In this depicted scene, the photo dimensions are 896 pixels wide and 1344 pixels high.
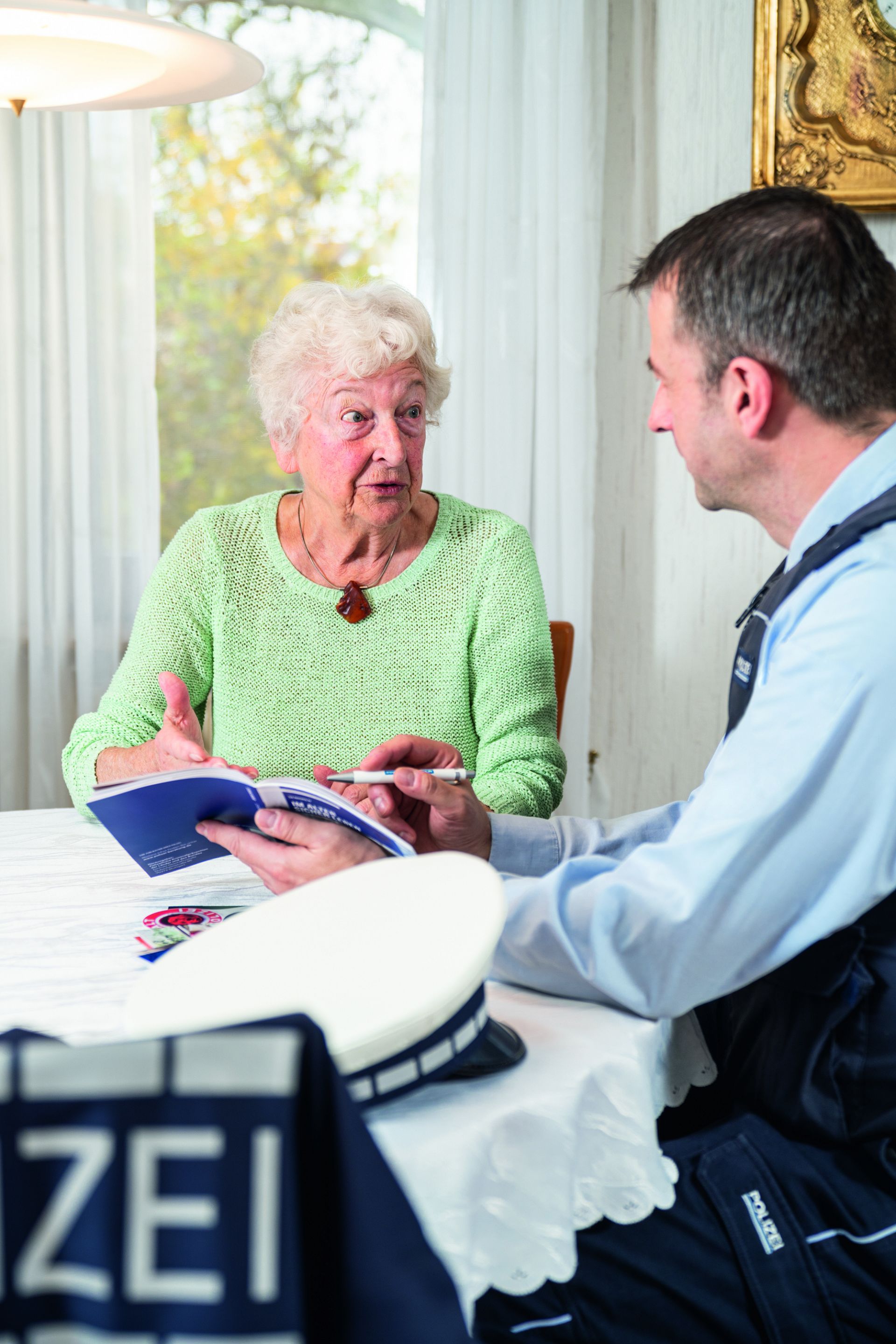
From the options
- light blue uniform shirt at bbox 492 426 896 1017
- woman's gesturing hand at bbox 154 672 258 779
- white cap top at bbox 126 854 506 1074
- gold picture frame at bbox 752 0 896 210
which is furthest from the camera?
gold picture frame at bbox 752 0 896 210

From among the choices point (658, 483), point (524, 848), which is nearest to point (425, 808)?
point (524, 848)

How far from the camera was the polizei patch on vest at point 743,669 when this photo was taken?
1.08 metres

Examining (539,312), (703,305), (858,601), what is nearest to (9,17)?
(703,305)

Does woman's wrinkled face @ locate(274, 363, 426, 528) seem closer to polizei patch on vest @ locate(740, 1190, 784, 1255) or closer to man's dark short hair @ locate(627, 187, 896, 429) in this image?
man's dark short hair @ locate(627, 187, 896, 429)

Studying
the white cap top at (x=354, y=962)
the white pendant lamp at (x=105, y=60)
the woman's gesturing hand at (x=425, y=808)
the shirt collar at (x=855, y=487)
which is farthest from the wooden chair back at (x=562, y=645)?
the white cap top at (x=354, y=962)

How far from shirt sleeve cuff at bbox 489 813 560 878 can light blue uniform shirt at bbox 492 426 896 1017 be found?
0.35 m

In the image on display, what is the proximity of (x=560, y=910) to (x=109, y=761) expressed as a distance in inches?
34.4

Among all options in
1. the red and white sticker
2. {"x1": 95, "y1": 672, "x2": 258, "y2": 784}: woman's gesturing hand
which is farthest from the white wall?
the red and white sticker

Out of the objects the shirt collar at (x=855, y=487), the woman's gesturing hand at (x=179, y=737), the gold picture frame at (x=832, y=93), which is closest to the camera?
the shirt collar at (x=855, y=487)

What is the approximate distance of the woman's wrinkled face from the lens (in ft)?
5.68

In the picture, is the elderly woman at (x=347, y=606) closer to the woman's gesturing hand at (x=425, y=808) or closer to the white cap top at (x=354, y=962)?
the woman's gesturing hand at (x=425, y=808)

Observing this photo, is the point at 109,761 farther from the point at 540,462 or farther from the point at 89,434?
the point at 540,462

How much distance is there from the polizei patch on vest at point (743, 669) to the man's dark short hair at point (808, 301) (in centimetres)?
23

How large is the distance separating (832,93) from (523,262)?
0.78 m
